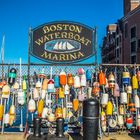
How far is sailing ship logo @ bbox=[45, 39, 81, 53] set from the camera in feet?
33.0

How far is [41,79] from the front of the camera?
34.2ft

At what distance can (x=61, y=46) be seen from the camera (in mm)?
Result: 10070

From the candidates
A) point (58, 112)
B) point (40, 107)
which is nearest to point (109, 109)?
point (58, 112)

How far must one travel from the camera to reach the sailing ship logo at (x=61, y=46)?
396 inches

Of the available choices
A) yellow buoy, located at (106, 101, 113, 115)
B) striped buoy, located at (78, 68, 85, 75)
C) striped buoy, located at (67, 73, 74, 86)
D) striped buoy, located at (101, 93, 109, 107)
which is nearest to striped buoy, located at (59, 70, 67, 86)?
striped buoy, located at (67, 73, 74, 86)

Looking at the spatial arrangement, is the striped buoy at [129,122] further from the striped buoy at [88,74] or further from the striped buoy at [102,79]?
the striped buoy at [88,74]

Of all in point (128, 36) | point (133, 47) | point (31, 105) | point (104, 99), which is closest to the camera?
point (31, 105)

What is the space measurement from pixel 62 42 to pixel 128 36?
50.2 metres

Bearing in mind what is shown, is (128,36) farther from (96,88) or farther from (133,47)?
(96,88)

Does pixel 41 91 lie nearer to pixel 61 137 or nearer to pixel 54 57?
pixel 54 57

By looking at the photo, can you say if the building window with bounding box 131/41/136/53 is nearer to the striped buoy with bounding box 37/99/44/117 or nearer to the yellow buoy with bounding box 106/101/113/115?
the yellow buoy with bounding box 106/101/113/115

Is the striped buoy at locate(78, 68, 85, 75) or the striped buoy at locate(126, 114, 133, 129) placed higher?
the striped buoy at locate(78, 68, 85, 75)

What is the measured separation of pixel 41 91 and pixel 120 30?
55993 mm

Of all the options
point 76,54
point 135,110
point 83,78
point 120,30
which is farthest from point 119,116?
point 120,30
